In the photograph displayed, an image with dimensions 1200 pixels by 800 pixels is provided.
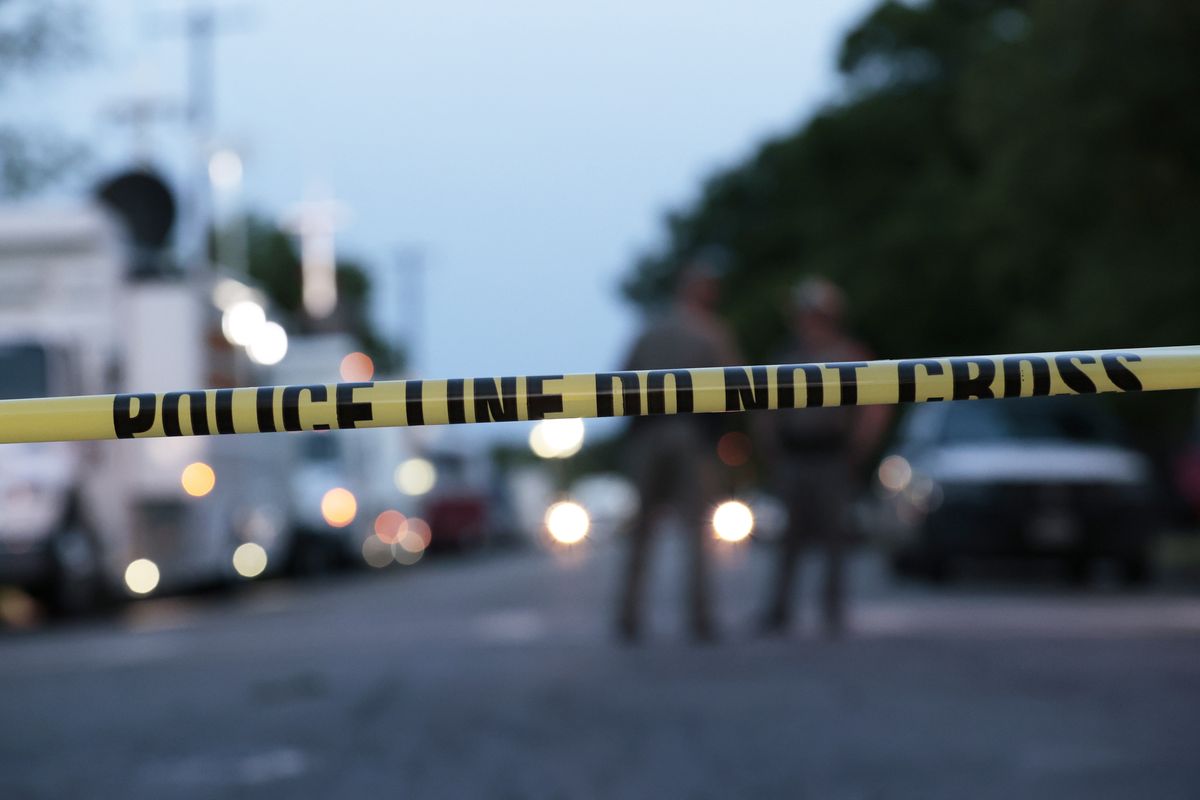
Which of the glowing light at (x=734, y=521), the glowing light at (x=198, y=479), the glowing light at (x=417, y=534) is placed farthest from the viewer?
the glowing light at (x=417, y=534)

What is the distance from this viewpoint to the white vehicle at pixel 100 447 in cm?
1483

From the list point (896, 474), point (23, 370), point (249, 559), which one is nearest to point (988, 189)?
point (896, 474)

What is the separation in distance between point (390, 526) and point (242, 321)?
816cm

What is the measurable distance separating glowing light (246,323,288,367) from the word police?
54.6 ft

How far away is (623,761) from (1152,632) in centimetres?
542

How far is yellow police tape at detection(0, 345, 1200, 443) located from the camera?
353 centimetres

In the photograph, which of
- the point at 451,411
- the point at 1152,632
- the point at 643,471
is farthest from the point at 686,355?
the point at 451,411

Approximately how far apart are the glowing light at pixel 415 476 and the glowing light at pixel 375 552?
6.20 ft

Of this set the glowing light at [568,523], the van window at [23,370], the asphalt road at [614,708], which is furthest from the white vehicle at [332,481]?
the glowing light at [568,523]

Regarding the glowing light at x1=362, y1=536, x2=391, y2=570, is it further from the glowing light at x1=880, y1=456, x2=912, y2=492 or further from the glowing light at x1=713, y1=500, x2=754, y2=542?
the glowing light at x1=713, y1=500, x2=754, y2=542

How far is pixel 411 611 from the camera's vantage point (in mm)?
15102

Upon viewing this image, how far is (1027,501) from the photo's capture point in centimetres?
1587

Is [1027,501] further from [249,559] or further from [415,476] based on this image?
[415,476]

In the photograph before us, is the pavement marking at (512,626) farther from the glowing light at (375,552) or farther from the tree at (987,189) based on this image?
the glowing light at (375,552)
